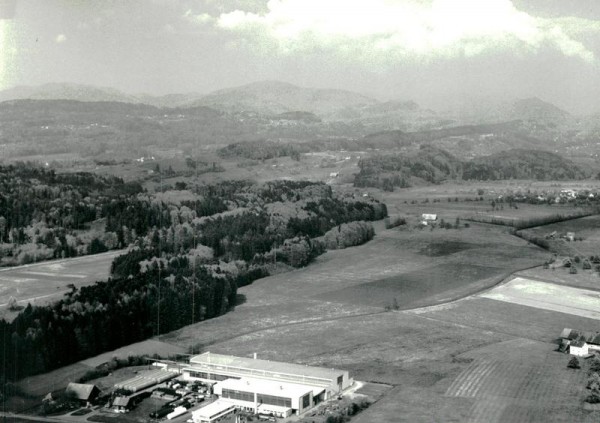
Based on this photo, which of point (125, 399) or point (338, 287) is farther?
point (338, 287)

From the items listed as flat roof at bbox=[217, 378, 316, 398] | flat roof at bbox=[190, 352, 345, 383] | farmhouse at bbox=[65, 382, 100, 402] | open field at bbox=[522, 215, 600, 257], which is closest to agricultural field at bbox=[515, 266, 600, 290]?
open field at bbox=[522, 215, 600, 257]

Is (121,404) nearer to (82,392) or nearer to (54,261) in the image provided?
(82,392)

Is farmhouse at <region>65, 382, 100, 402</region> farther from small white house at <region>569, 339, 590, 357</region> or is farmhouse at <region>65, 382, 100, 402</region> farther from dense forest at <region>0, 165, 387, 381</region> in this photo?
small white house at <region>569, 339, 590, 357</region>

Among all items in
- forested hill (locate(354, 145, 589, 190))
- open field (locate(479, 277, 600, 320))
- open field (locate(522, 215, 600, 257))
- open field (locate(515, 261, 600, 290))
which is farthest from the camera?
forested hill (locate(354, 145, 589, 190))

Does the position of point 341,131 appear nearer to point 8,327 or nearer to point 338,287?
point 338,287

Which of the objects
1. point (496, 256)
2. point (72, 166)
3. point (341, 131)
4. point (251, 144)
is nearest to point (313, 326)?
point (496, 256)

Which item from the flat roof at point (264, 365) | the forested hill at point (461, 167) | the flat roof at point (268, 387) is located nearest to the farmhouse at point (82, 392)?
the flat roof at point (268, 387)
